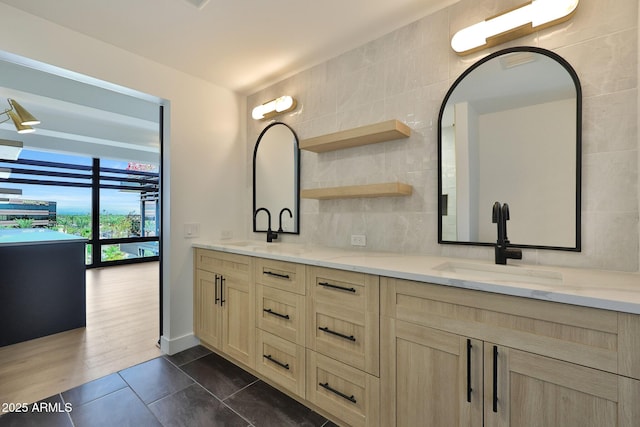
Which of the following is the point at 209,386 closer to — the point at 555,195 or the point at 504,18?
the point at 555,195

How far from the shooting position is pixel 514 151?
156 centimetres

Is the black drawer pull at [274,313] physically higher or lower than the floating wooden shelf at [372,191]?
lower

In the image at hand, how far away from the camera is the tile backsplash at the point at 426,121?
132cm

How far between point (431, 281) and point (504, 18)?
Answer: 4.71 feet

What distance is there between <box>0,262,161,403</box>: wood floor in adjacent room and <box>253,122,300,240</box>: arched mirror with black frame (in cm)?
152

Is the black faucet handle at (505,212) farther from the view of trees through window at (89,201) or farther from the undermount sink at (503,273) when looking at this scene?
the view of trees through window at (89,201)

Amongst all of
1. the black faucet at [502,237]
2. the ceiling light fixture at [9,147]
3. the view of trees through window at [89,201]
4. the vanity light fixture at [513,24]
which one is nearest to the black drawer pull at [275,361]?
the black faucet at [502,237]

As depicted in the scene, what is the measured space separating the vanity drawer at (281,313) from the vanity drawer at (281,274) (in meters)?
0.04

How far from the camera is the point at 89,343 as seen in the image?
266 centimetres

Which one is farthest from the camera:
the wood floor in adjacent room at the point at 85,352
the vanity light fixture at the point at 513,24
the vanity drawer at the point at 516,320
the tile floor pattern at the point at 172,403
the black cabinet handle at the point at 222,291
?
the black cabinet handle at the point at 222,291

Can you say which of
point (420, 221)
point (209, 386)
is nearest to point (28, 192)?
point (209, 386)

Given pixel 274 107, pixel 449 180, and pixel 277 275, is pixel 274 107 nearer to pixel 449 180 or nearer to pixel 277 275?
pixel 277 275

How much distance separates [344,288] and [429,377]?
1.80ft

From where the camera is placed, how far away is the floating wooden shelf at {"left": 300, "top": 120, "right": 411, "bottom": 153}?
1.82 metres
